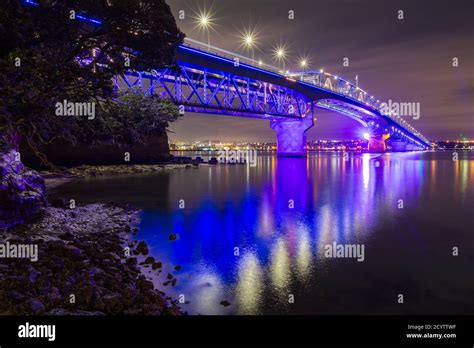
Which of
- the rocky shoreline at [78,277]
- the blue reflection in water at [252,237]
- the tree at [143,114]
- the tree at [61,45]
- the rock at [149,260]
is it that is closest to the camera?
the rocky shoreline at [78,277]

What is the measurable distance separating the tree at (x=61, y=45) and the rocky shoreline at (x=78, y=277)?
4708 mm

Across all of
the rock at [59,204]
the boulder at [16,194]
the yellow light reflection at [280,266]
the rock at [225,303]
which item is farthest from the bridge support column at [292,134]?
the rock at [225,303]

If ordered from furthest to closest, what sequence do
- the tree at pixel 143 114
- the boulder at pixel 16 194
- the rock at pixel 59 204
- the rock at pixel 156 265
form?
1. the tree at pixel 143 114
2. the rock at pixel 59 204
3. the boulder at pixel 16 194
4. the rock at pixel 156 265

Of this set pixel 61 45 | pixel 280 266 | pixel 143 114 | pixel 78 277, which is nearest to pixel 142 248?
pixel 78 277

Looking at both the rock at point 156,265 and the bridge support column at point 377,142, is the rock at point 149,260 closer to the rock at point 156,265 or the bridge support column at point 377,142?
the rock at point 156,265

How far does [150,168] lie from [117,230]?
3863 centimetres

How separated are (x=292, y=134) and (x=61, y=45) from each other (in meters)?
87.6

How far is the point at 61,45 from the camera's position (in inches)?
499

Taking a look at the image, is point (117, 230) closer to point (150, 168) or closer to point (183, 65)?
point (150, 168)

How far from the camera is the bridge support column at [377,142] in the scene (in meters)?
145

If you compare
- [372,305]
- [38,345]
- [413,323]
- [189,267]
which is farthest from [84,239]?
[413,323]

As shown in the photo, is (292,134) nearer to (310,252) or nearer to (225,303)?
(310,252)

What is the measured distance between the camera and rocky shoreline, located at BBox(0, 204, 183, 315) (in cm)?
655

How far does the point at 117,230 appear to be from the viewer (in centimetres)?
1394
